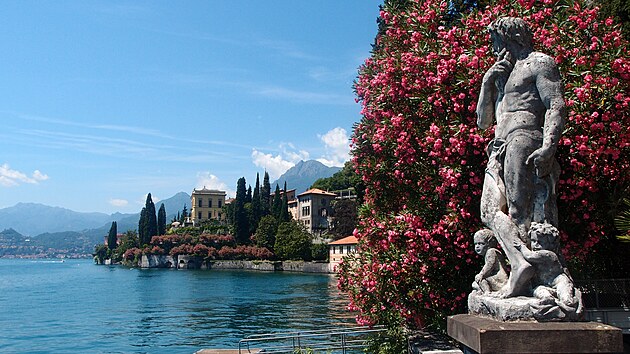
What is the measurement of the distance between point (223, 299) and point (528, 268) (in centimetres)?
4653

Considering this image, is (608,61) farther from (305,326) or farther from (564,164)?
(305,326)

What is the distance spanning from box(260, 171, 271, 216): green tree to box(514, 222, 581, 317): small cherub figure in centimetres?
10883

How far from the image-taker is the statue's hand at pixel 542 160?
18.2 feet

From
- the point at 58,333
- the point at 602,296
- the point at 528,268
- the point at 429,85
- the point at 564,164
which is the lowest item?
the point at 58,333

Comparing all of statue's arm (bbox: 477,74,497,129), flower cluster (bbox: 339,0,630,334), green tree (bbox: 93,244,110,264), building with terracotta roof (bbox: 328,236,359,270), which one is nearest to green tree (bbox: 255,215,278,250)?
building with terracotta roof (bbox: 328,236,359,270)

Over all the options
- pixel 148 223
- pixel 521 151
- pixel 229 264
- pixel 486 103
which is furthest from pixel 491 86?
pixel 148 223

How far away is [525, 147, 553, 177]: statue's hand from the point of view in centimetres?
556

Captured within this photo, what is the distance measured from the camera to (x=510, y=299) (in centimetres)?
527

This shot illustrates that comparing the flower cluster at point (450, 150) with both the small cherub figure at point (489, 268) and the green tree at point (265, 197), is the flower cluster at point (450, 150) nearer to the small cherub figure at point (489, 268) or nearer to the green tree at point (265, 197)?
the small cherub figure at point (489, 268)

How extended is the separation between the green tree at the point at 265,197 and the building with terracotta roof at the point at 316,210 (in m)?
7.52

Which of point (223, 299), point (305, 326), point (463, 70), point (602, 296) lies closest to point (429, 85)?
point (463, 70)

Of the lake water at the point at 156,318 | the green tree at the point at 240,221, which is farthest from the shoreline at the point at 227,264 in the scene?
the lake water at the point at 156,318

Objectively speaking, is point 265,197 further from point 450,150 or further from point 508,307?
point 508,307

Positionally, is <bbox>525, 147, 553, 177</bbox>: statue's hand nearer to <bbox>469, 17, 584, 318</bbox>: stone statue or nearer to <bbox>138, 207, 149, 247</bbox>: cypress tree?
<bbox>469, 17, 584, 318</bbox>: stone statue
